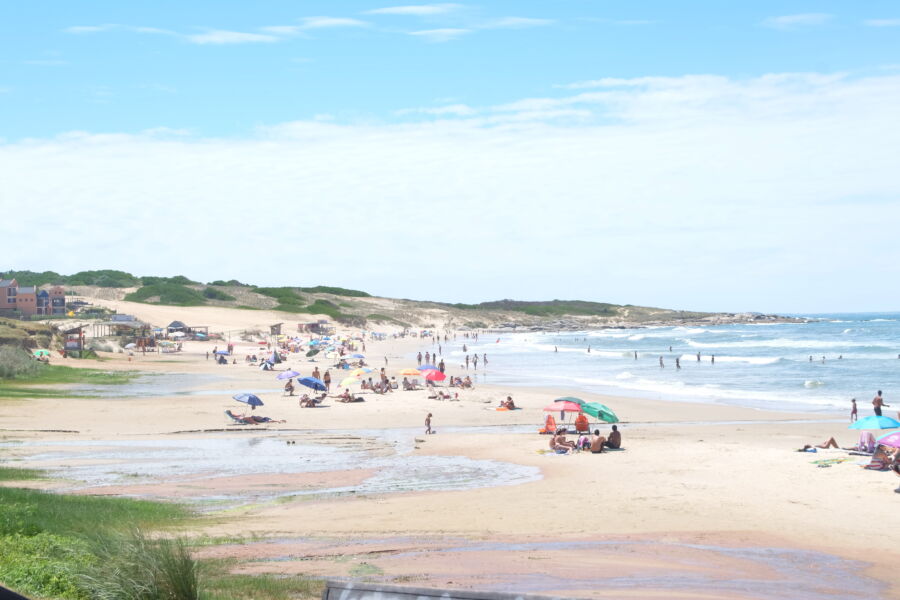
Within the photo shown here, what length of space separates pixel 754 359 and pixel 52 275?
4404 inches

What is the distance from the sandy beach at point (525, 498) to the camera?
10391 millimetres

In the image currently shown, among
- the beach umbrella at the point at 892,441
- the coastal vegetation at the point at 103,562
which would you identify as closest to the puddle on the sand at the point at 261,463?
the coastal vegetation at the point at 103,562

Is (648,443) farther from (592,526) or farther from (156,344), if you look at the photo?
(156,344)

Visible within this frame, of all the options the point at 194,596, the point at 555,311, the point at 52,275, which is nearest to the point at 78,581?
the point at 194,596

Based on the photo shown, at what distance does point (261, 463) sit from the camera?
20.1m

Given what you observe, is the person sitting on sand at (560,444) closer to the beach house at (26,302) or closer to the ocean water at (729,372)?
the ocean water at (729,372)

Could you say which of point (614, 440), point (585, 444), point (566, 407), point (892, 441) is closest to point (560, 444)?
point (585, 444)

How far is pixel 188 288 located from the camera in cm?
12419

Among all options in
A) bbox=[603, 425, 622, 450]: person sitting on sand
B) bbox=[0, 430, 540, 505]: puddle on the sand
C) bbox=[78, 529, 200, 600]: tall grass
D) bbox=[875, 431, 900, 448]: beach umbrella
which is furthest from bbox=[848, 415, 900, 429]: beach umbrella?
bbox=[78, 529, 200, 600]: tall grass

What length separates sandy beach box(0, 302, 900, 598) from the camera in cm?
1039

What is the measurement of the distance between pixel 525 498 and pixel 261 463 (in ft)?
23.7

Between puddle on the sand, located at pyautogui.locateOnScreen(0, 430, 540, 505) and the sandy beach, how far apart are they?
132mm

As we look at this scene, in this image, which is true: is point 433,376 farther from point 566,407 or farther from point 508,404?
point 566,407

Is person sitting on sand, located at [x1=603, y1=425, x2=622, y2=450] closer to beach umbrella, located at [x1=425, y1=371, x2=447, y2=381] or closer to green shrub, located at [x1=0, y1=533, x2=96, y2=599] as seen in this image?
green shrub, located at [x1=0, y1=533, x2=96, y2=599]
